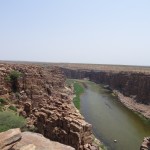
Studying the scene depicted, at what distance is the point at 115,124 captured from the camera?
44.2 meters

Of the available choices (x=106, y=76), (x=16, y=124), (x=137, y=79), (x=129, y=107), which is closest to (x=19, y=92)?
(x=16, y=124)

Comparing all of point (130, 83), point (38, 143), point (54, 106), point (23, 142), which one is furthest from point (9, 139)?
point (130, 83)

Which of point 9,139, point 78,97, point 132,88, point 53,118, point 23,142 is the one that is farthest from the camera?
point 132,88

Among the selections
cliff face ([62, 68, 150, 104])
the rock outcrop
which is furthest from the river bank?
the rock outcrop

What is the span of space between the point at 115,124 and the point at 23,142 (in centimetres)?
3349

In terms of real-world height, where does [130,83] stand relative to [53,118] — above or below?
below

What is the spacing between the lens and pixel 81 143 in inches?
1007

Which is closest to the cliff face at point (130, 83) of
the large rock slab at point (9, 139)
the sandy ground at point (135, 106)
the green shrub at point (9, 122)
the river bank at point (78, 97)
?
the sandy ground at point (135, 106)

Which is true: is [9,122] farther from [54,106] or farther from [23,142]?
[23,142]

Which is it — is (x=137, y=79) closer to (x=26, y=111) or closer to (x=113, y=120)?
(x=113, y=120)

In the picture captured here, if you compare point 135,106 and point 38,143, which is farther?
point 135,106

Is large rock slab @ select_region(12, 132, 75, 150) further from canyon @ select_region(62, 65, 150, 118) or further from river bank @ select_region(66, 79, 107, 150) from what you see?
canyon @ select_region(62, 65, 150, 118)

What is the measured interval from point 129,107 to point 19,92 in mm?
27374

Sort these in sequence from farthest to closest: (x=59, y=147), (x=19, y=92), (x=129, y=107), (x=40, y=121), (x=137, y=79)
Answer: (x=137, y=79), (x=129, y=107), (x=19, y=92), (x=40, y=121), (x=59, y=147)
